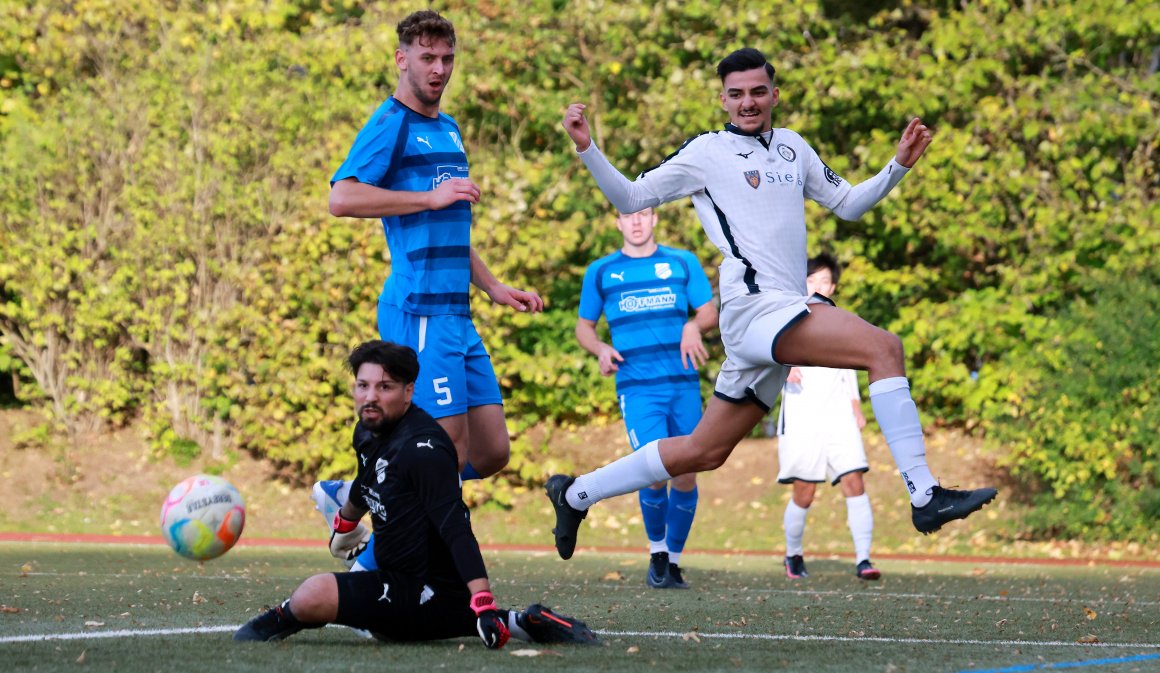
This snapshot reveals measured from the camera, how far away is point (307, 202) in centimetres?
1556

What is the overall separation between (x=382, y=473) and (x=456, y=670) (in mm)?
932

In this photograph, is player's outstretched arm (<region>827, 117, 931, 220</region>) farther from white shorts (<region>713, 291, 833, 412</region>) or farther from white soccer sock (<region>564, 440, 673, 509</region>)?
white soccer sock (<region>564, 440, 673, 509</region>)

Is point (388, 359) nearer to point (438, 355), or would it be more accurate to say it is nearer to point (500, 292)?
point (438, 355)

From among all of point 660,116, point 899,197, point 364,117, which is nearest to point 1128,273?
point 899,197

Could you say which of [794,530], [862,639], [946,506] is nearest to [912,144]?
[946,506]

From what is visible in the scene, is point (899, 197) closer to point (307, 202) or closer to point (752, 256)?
point (307, 202)

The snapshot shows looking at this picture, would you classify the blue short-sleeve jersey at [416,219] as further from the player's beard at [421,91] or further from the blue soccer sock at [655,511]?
the blue soccer sock at [655,511]

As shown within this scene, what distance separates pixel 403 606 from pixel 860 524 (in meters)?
5.75

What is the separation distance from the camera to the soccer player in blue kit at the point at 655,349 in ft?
30.4

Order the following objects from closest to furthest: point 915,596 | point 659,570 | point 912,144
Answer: point 912,144, point 915,596, point 659,570

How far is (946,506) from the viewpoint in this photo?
17.9 ft

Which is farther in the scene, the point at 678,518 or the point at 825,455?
the point at 825,455

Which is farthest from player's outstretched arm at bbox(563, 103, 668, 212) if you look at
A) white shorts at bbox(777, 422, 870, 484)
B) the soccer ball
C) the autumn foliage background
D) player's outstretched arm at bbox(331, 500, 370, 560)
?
the autumn foliage background

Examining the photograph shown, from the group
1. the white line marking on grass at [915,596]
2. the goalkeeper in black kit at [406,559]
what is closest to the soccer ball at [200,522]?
the goalkeeper in black kit at [406,559]
